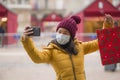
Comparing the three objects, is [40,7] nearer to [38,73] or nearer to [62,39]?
[38,73]

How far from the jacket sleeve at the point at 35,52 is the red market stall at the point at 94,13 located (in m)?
20.8

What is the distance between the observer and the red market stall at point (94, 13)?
25.3 meters

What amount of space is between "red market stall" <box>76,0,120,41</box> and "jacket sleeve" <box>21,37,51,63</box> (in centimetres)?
2082

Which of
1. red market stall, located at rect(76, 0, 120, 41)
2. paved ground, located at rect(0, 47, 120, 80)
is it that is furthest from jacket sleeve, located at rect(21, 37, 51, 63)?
red market stall, located at rect(76, 0, 120, 41)

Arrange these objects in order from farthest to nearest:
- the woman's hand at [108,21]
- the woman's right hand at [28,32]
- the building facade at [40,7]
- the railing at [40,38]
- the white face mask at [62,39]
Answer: the building facade at [40,7], the railing at [40,38], the woman's hand at [108,21], the white face mask at [62,39], the woman's right hand at [28,32]

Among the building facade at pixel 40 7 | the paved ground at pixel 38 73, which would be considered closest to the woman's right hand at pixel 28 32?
the paved ground at pixel 38 73

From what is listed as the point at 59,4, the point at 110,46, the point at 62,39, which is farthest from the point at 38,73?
the point at 59,4

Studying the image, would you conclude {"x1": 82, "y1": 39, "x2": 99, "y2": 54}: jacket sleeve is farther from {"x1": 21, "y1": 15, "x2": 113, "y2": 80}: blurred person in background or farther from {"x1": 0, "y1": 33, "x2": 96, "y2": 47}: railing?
{"x1": 0, "y1": 33, "x2": 96, "y2": 47}: railing

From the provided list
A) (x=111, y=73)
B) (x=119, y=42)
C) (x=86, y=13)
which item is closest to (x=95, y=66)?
(x=111, y=73)

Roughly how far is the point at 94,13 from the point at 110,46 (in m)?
20.5

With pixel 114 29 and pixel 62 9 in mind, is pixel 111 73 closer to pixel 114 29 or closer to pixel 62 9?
pixel 114 29

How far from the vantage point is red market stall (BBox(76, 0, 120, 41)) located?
2528 centimetres

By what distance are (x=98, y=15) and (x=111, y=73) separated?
1428 cm

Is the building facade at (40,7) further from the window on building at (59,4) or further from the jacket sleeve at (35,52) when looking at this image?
the jacket sleeve at (35,52)
